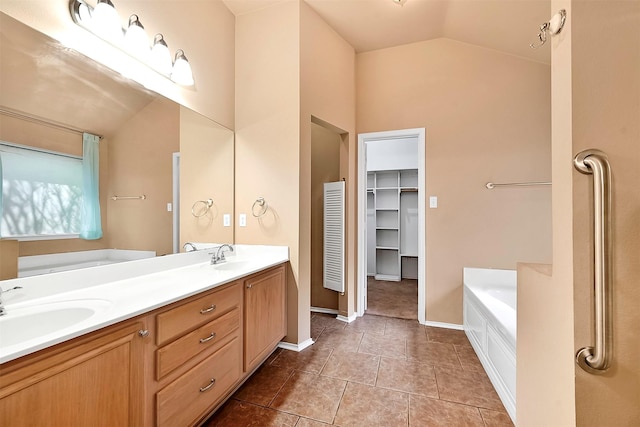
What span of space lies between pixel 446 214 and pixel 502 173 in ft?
2.20

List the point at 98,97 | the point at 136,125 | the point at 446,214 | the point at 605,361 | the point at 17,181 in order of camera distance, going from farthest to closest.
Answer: the point at 446,214 < the point at 136,125 < the point at 98,97 < the point at 17,181 < the point at 605,361

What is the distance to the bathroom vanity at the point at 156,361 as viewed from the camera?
786 mm

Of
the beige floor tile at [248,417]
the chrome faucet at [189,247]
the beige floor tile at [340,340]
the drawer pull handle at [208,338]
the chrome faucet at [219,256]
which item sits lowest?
the beige floor tile at [340,340]

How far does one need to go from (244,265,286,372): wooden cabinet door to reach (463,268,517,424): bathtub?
62.9 inches

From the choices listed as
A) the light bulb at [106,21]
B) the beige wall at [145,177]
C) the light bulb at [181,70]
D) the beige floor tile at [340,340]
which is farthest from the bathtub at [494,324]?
the light bulb at [106,21]

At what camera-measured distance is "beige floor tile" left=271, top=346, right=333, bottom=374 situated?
204 cm

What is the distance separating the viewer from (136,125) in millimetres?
1661

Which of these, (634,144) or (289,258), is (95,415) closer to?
(289,258)

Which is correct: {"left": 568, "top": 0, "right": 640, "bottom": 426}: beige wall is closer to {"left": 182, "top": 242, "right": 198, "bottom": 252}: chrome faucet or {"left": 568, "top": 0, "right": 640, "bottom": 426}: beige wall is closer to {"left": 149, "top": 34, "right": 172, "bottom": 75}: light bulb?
{"left": 149, "top": 34, "right": 172, "bottom": 75}: light bulb

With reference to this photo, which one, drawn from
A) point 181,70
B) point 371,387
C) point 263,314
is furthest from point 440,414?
point 181,70

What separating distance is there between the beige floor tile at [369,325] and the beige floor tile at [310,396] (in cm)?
91

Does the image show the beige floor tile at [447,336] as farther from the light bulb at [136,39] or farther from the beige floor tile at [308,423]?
the light bulb at [136,39]

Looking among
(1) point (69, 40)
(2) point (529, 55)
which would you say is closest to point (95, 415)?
(1) point (69, 40)

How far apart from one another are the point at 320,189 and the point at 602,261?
2.72 m
